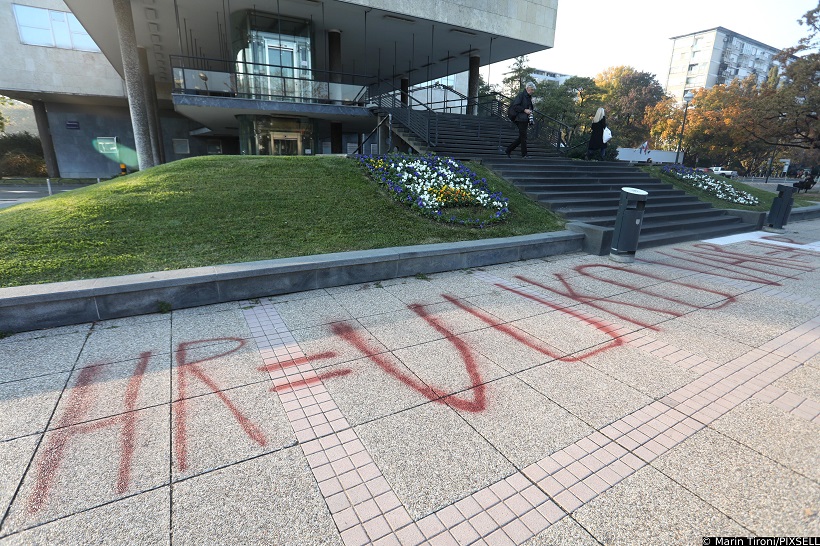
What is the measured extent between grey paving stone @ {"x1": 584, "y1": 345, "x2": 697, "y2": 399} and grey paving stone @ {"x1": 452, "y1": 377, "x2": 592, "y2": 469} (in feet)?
2.95

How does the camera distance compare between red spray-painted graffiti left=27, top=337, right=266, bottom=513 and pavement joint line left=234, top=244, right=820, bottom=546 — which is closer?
pavement joint line left=234, top=244, right=820, bottom=546

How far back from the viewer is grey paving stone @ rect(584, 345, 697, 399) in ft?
11.8

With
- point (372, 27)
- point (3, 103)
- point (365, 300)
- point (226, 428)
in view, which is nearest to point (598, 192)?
point (365, 300)

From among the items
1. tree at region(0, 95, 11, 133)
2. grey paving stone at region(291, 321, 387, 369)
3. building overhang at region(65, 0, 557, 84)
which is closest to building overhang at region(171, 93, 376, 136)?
building overhang at region(65, 0, 557, 84)

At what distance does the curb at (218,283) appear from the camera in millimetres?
4492

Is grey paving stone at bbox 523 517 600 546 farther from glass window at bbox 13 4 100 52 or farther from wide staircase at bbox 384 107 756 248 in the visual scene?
glass window at bbox 13 4 100 52

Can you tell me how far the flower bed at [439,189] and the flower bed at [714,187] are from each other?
31.6 ft

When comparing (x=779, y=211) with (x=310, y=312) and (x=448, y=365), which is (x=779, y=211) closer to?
(x=448, y=365)

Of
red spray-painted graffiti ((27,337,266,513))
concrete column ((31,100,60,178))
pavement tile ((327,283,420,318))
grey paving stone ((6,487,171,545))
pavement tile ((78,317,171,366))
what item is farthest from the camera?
concrete column ((31,100,60,178))

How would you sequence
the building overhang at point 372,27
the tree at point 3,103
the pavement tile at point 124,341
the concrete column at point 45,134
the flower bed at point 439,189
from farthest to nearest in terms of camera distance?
the tree at point 3,103 → the concrete column at point 45,134 → the building overhang at point 372,27 → the flower bed at point 439,189 → the pavement tile at point 124,341

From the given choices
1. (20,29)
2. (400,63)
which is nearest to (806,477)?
(400,63)

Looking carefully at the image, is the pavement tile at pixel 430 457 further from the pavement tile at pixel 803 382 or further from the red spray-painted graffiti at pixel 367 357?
the pavement tile at pixel 803 382

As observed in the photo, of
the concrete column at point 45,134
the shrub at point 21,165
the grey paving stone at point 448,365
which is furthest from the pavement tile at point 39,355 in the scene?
the shrub at point 21,165

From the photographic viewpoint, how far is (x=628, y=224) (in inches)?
302
